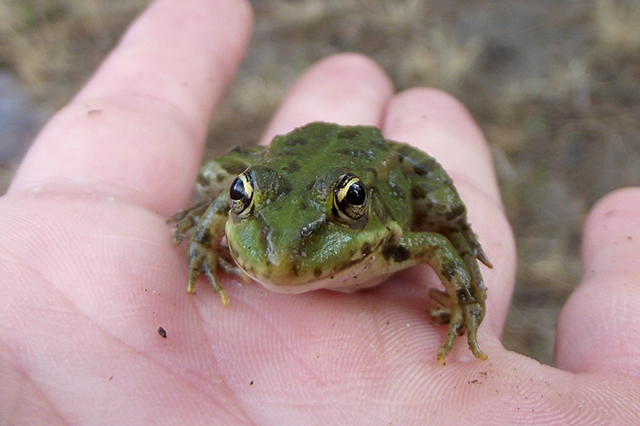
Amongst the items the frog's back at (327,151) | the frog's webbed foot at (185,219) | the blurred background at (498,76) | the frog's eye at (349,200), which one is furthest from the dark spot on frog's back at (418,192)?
the blurred background at (498,76)

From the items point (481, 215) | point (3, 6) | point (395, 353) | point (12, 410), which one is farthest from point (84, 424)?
point (3, 6)

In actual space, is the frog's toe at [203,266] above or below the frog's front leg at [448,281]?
below

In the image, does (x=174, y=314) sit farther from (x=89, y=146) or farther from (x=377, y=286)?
(x=89, y=146)

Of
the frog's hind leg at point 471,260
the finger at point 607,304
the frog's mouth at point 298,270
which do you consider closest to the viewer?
the frog's mouth at point 298,270

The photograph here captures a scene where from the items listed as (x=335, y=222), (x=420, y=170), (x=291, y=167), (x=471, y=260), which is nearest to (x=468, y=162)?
(x=420, y=170)

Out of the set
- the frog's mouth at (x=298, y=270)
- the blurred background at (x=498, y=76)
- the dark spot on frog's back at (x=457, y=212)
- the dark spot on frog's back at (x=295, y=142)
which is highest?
the dark spot on frog's back at (x=295, y=142)

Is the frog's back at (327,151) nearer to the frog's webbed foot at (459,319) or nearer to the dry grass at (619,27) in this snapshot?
the frog's webbed foot at (459,319)

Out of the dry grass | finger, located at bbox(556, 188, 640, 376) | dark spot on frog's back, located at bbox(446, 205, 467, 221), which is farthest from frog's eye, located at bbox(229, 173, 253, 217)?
the dry grass

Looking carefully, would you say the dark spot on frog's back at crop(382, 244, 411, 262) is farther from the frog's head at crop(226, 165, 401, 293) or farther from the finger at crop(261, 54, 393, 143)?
the finger at crop(261, 54, 393, 143)
